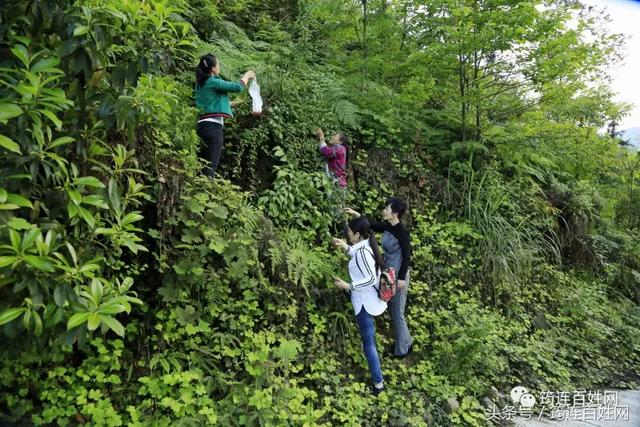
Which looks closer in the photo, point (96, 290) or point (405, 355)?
point (96, 290)

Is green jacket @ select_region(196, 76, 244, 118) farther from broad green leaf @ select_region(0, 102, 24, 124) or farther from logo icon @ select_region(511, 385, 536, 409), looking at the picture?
logo icon @ select_region(511, 385, 536, 409)

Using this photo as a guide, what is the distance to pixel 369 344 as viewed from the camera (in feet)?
14.6

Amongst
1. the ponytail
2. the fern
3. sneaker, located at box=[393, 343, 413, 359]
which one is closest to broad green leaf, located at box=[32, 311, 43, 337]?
the fern

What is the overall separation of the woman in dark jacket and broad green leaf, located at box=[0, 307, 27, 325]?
3539 mm

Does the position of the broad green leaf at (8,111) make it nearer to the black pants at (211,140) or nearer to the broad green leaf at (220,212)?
the broad green leaf at (220,212)

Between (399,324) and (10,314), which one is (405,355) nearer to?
(399,324)

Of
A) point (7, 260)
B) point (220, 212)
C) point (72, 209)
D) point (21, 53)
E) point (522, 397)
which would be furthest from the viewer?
point (522, 397)

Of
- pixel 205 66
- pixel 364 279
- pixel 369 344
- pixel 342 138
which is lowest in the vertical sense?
pixel 369 344

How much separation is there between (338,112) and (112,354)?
452 cm

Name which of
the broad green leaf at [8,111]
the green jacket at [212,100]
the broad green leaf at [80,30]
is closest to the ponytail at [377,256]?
the green jacket at [212,100]

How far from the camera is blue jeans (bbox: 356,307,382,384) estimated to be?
4.44 metres

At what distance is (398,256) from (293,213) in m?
1.39

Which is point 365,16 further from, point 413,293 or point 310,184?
point 413,293

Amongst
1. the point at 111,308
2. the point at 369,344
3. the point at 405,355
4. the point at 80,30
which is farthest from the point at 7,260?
the point at 405,355
